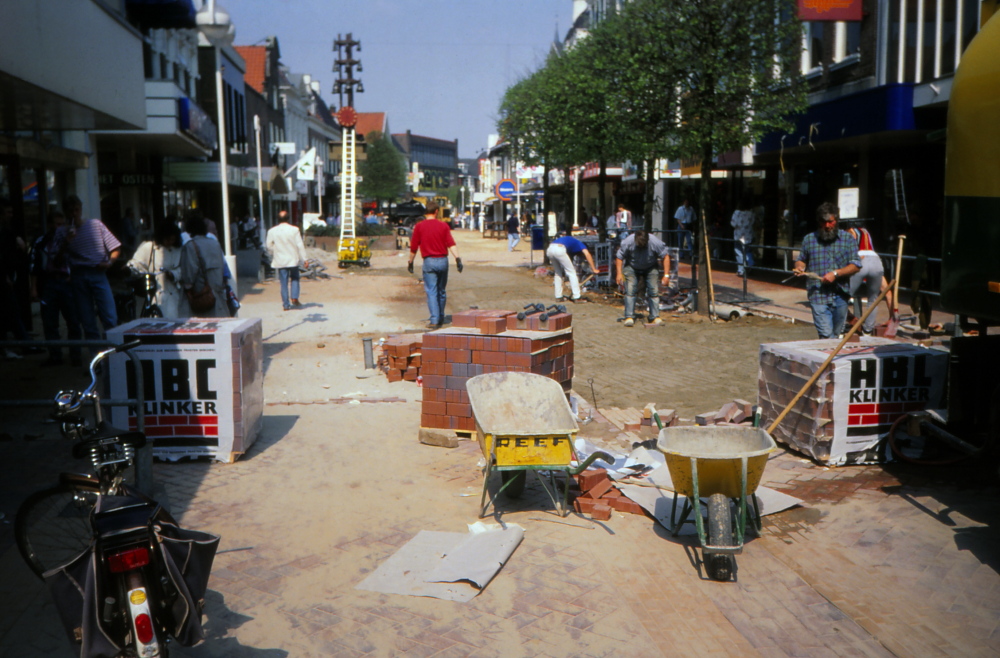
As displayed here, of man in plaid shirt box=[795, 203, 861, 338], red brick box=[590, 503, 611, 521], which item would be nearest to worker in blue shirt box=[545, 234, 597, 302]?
man in plaid shirt box=[795, 203, 861, 338]

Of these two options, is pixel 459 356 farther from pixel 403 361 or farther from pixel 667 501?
pixel 403 361

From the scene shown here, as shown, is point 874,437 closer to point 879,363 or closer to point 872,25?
point 879,363

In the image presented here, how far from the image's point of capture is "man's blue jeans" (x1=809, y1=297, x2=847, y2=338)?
8695mm

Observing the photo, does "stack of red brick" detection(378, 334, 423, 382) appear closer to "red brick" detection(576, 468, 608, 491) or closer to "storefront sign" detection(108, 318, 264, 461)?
"storefront sign" detection(108, 318, 264, 461)

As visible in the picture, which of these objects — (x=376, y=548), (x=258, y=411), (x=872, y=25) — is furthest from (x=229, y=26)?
(x=872, y=25)

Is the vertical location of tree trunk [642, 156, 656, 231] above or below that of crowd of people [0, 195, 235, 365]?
above

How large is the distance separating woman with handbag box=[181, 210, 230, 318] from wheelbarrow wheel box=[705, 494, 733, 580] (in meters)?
5.79

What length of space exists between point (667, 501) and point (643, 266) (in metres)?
8.28

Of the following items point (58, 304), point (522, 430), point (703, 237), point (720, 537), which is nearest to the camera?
point (720, 537)

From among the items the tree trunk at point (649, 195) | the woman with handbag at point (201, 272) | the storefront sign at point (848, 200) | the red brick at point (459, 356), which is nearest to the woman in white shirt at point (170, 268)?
the woman with handbag at point (201, 272)

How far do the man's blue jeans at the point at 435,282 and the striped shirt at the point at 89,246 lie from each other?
4311mm

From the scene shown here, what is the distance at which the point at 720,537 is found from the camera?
4402 millimetres

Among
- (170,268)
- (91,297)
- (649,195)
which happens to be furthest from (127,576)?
(649,195)

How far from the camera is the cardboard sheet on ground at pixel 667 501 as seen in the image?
525 centimetres
